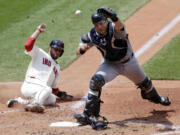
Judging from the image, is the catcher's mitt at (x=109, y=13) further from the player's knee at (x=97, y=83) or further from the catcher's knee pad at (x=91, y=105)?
the catcher's knee pad at (x=91, y=105)

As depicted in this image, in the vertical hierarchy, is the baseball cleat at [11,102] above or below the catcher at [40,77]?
below

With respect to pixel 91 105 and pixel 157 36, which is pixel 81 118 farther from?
pixel 157 36

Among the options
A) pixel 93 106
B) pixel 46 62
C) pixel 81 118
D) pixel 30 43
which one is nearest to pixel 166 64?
pixel 46 62

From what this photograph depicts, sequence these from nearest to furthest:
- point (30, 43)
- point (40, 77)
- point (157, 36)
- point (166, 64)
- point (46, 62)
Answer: point (30, 43) → point (40, 77) → point (46, 62) → point (166, 64) → point (157, 36)

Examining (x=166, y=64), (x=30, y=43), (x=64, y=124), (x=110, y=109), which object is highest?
(x=30, y=43)

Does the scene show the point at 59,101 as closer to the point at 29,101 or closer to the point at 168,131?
the point at 29,101

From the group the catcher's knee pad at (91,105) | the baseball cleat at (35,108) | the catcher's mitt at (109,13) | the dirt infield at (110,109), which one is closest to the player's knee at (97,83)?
the catcher's knee pad at (91,105)
